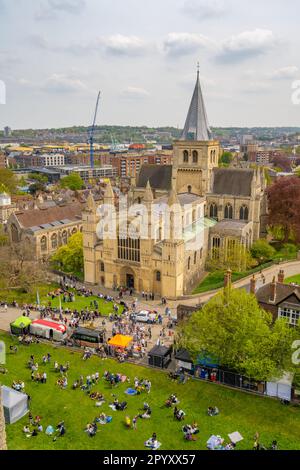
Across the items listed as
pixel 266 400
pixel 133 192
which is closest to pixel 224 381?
pixel 266 400

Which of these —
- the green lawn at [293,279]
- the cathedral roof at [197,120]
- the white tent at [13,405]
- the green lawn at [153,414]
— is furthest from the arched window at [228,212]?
the white tent at [13,405]

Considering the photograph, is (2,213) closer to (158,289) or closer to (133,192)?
(133,192)

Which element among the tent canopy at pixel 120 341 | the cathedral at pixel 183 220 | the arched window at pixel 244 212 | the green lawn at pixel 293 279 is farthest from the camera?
the arched window at pixel 244 212

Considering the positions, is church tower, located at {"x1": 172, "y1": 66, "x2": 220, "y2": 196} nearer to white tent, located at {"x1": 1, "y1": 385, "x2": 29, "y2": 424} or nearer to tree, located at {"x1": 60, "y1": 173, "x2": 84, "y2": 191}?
white tent, located at {"x1": 1, "y1": 385, "x2": 29, "y2": 424}

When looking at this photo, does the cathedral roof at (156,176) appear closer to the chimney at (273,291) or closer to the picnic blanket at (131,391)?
the chimney at (273,291)

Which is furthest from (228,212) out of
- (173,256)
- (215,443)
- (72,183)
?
(72,183)

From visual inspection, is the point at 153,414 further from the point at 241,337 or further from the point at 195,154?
the point at 195,154
